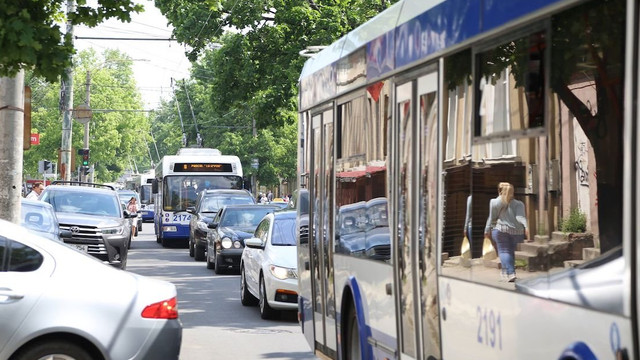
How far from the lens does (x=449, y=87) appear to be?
6715 millimetres

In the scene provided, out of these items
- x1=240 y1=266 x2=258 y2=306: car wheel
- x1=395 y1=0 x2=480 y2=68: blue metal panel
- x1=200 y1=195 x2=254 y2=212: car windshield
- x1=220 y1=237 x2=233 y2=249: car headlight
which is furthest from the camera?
x1=200 y1=195 x2=254 y2=212: car windshield

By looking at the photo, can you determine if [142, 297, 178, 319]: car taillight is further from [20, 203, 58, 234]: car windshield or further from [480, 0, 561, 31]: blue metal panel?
[20, 203, 58, 234]: car windshield

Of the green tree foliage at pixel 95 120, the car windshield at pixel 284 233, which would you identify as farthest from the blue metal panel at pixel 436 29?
the green tree foliage at pixel 95 120

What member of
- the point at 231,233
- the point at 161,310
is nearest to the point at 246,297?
the point at 231,233

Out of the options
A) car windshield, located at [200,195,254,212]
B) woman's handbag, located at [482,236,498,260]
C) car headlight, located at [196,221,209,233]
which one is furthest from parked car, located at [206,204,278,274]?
woman's handbag, located at [482,236,498,260]

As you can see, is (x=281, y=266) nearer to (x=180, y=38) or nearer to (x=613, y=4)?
(x=613, y=4)

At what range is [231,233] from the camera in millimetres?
25234

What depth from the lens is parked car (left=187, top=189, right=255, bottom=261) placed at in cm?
3136

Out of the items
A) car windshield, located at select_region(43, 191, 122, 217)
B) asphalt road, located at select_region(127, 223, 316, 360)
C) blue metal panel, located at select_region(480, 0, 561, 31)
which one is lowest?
asphalt road, located at select_region(127, 223, 316, 360)

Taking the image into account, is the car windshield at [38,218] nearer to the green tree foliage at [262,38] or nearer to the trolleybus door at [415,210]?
the trolleybus door at [415,210]

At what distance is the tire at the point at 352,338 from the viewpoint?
9234 mm

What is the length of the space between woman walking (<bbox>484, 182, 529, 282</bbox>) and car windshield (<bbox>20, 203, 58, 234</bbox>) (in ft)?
43.9

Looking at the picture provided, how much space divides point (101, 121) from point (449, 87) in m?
99.3

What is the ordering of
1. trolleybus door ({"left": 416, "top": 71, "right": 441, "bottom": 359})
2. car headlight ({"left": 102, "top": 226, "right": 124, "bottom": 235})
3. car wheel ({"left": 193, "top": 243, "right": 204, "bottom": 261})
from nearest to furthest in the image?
trolleybus door ({"left": 416, "top": 71, "right": 441, "bottom": 359}) < car headlight ({"left": 102, "top": 226, "right": 124, "bottom": 235}) < car wheel ({"left": 193, "top": 243, "right": 204, "bottom": 261})
